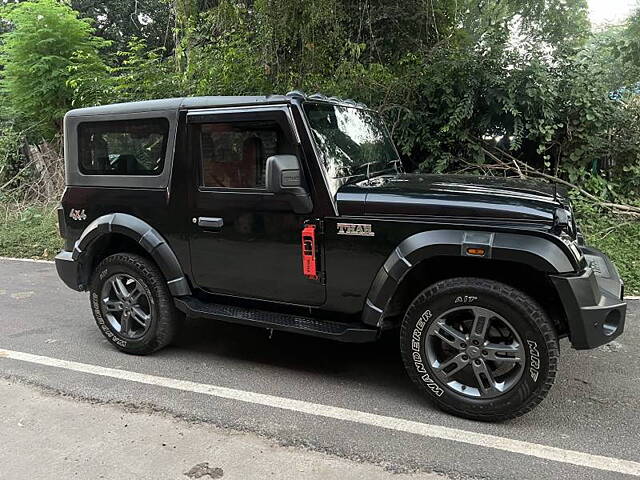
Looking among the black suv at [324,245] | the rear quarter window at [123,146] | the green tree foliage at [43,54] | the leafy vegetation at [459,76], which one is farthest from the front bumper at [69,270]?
the green tree foliage at [43,54]

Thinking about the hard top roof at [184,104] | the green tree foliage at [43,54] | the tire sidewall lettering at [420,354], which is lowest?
the tire sidewall lettering at [420,354]

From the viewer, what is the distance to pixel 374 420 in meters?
3.28

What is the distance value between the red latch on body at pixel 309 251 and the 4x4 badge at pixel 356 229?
193 mm

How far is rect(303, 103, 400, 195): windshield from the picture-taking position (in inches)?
146

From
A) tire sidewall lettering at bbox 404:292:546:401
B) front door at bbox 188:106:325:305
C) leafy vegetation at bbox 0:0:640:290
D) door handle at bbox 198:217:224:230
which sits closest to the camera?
tire sidewall lettering at bbox 404:292:546:401

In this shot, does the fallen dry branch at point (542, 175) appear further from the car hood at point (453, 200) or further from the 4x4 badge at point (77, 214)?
the 4x4 badge at point (77, 214)

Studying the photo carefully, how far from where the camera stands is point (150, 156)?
419 cm

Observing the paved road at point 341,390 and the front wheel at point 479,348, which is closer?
the paved road at point 341,390

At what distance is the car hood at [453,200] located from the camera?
3.13 metres

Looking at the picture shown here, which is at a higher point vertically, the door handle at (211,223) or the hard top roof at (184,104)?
the hard top roof at (184,104)

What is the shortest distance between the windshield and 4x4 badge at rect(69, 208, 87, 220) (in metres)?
2.22

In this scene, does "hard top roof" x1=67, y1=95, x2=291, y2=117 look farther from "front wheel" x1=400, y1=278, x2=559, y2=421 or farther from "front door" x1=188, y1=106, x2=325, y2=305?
"front wheel" x1=400, y1=278, x2=559, y2=421

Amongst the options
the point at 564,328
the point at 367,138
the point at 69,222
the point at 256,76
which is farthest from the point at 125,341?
the point at 256,76

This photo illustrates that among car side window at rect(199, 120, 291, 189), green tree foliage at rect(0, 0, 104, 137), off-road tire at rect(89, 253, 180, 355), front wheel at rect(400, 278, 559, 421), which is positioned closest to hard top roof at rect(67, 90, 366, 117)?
car side window at rect(199, 120, 291, 189)
